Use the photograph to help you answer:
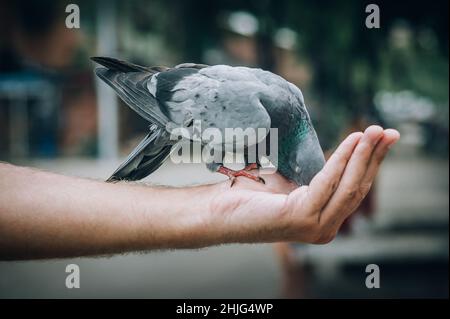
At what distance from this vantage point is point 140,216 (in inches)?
51.8

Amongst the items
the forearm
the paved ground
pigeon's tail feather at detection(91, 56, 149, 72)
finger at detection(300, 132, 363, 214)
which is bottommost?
the paved ground

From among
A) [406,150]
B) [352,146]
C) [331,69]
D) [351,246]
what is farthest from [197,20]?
[406,150]

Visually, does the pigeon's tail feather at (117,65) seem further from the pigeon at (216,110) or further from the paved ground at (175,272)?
the paved ground at (175,272)

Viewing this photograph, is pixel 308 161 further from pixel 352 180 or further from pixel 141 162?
pixel 141 162

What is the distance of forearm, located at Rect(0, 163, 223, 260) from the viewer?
1.29 metres

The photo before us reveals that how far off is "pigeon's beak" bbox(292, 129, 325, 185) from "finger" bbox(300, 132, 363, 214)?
0.08 m

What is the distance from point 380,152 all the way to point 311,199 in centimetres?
20

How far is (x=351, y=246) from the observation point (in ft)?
12.7

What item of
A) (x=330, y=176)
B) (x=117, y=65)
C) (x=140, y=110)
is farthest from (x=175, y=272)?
(x=330, y=176)

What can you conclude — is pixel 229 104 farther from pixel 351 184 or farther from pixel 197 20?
pixel 197 20

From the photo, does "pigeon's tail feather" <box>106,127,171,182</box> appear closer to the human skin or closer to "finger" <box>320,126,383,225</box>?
the human skin

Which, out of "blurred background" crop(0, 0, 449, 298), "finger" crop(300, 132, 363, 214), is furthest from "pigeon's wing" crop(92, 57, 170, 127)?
"finger" crop(300, 132, 363, 214)

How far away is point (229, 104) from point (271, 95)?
115mm

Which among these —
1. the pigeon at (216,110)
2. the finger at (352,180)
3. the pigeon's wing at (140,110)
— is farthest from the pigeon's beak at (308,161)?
the pigeon's wing at (140,110)
